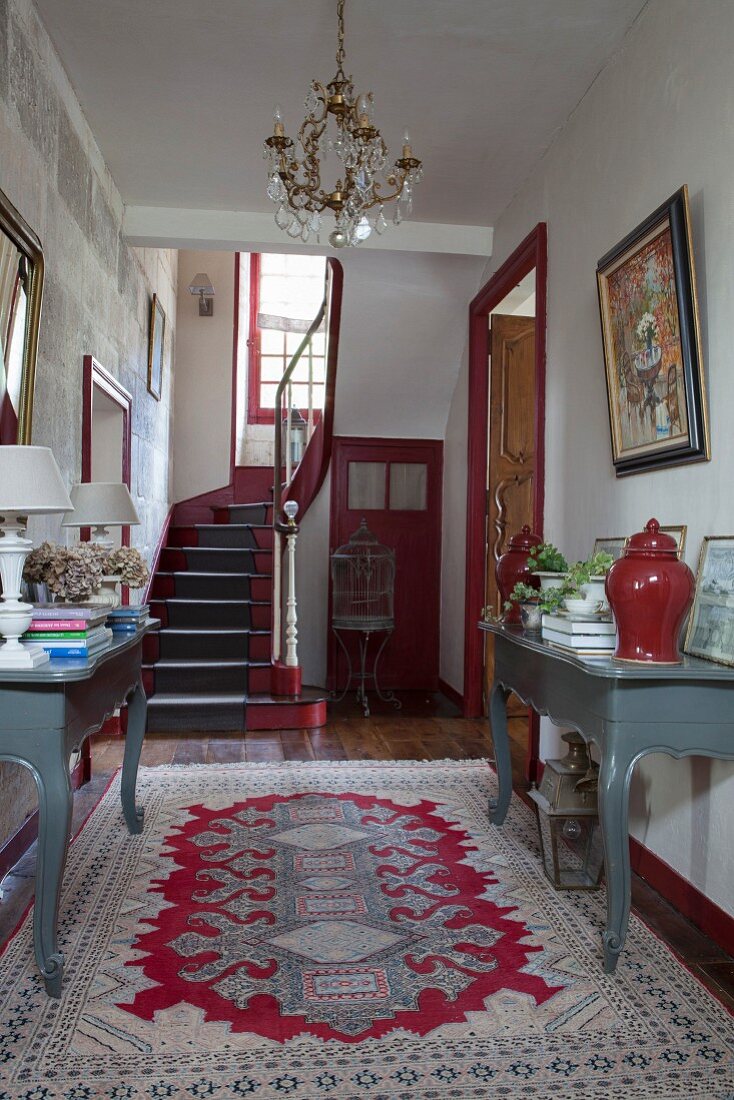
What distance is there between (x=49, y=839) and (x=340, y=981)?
0.81 metres

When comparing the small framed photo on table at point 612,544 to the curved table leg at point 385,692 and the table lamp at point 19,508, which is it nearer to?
the table lamp at point 19,508

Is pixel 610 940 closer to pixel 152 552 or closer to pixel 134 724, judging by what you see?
pixel 134 724

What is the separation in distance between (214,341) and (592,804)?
644cm

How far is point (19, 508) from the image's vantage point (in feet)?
7.20

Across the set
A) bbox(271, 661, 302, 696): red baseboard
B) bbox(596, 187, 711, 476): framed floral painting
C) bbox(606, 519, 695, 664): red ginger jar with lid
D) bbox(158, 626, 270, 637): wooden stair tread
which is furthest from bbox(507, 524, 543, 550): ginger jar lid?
bbox(158, 626, 270, 637): wooden stair tread

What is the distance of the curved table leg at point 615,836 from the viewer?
7.23ft

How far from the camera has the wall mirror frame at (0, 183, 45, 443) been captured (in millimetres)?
2916

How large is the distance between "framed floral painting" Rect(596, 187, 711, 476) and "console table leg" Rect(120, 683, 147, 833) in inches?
80.5

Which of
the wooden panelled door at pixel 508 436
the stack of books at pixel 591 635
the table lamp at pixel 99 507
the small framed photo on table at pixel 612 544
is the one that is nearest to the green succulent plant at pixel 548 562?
the small framed photo on table at pixel 612 544

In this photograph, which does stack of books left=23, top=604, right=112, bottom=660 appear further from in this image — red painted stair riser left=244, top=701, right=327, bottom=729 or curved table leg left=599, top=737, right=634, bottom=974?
red painted stair riser left=244, top=701, right=327, bottom=729

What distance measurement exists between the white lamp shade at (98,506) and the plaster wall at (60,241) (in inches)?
7.6

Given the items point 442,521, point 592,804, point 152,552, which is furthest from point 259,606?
point 592,804

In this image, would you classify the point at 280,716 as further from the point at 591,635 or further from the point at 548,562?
the point at 591,635

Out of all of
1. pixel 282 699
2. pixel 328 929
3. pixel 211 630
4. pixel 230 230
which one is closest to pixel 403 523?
pixel 211 630
